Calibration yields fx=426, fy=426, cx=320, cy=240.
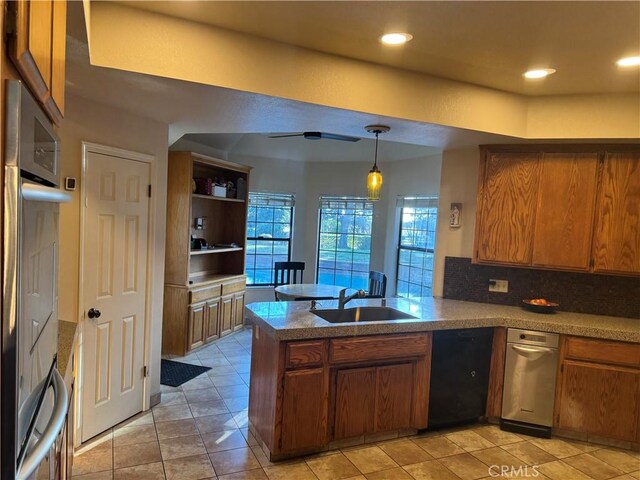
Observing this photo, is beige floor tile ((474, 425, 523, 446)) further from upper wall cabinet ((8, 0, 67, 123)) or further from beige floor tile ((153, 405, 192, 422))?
upper wall cabinet ((8, 0, 67, 123))

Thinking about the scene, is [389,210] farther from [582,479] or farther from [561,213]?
[582,479]

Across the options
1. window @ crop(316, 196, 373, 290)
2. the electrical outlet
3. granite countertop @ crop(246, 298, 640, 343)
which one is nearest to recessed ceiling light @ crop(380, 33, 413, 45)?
granite countertop @ crop(246, 298, 640, 343)

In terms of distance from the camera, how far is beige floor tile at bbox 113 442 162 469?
263 cm

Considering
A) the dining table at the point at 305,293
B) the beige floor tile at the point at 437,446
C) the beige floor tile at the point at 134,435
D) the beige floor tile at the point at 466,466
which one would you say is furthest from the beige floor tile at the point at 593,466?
the beige floor tile at the point at 134,435

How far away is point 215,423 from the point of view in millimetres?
3201

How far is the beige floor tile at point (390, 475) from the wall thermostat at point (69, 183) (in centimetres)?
251

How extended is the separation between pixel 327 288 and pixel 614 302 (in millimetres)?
2770

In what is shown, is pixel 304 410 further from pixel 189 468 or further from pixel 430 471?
pixel 430 471

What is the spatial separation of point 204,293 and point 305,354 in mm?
2550

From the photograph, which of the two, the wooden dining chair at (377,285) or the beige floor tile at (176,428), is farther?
the wooden dining chair at (377,285)

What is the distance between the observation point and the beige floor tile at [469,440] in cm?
300

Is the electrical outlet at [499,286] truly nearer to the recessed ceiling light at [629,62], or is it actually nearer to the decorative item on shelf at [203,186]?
the recessed ceiling light at [629,62]

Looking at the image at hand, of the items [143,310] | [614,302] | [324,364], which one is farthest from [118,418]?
[614,302]

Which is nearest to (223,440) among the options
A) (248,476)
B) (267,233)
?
(248,476)
